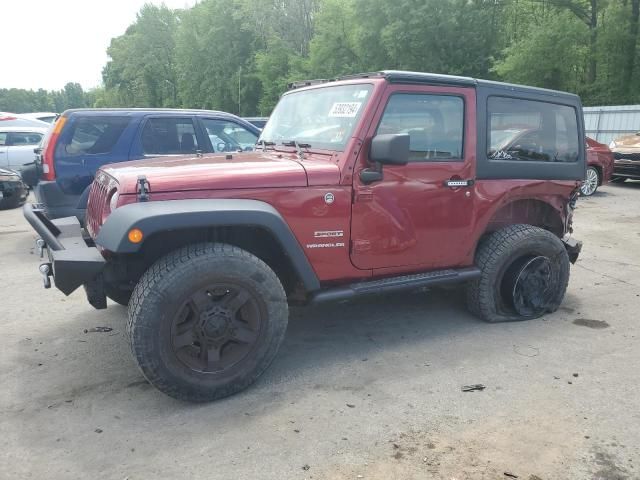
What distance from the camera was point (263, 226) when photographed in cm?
308

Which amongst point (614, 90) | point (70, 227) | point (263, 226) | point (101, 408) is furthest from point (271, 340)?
point (614, 90)

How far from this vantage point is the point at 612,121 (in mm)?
16703

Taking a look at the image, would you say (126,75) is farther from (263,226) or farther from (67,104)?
(67,104)

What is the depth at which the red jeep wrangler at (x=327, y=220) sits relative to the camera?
2.96m

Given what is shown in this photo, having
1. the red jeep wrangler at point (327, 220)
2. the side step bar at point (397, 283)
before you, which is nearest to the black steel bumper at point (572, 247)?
the red jeep wrangler at point (327, 220)

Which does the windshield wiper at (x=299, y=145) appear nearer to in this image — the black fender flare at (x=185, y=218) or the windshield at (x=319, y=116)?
the windshield at (x=319, y=116)

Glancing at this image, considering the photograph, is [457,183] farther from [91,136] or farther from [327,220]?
[91,136]

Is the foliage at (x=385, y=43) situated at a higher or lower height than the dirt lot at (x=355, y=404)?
higher

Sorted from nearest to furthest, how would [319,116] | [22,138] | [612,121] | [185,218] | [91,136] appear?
1. [185,218]
2. [319,116]
3. [91,136]
4. [22,138]
5. [612,121]

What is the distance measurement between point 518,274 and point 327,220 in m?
1.90

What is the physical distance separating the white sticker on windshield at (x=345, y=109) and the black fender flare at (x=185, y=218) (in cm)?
94

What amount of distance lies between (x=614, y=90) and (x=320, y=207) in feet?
86.8

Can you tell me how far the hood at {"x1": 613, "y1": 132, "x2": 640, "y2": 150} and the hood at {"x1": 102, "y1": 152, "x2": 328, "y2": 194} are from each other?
12.0 metres

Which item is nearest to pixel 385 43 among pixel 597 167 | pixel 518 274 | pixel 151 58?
pixel 597 167
